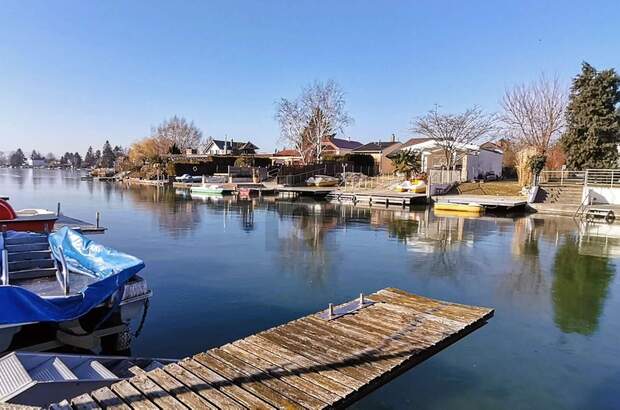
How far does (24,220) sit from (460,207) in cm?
2226

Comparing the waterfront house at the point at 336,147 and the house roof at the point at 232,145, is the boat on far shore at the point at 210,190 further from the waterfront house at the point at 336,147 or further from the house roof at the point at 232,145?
the house roof at the point at 232,145

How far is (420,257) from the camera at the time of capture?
43.7ft

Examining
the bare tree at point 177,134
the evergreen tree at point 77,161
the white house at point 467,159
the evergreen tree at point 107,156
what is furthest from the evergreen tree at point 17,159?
the white house at point 467,159

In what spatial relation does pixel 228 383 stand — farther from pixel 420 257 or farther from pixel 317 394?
pixel 420 257

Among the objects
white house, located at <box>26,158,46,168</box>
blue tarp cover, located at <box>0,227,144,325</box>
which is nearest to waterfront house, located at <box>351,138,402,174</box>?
blue tarp cover, located at <box>0,227,144,325</box>

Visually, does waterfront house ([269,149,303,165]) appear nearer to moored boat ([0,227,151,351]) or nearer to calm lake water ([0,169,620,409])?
calm lake water ([0,169,620,409])

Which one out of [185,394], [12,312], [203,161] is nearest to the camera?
[185,394]

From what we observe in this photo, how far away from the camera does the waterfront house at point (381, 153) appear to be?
48.5 m

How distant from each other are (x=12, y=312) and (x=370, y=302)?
4.81m

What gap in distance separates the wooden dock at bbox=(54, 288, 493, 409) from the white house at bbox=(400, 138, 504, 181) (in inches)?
1265

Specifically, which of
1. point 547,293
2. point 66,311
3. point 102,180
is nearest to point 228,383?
point 66,311

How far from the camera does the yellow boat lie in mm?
25906

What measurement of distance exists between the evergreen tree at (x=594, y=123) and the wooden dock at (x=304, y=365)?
27886 mm

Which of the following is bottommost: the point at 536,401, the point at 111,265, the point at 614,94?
the point at 536,401
